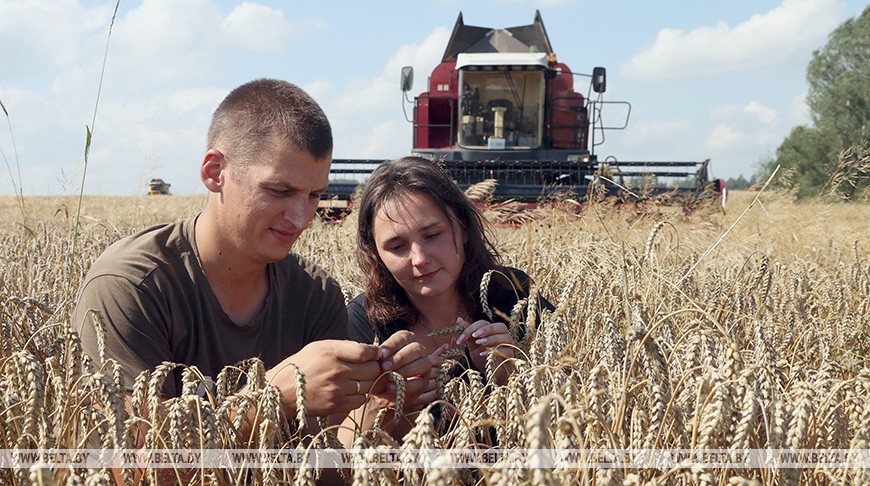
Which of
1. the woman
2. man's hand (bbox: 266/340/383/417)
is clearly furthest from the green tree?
man's hand (bbox: 266/340/383/417)

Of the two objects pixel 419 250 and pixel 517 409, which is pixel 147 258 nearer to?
pixel 419 250

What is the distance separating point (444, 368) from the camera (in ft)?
5.19

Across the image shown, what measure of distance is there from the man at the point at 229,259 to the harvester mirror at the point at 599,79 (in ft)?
31.1

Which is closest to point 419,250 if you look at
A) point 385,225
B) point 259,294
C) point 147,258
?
point 385,225

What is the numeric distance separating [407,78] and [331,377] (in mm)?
9750

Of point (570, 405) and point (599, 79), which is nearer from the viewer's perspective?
point (570, 405)

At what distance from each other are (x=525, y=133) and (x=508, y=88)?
71cm

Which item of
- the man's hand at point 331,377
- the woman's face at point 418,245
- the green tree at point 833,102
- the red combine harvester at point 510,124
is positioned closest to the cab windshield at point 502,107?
the red combine harvester at point 510,124

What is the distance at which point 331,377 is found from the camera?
66.8 inches

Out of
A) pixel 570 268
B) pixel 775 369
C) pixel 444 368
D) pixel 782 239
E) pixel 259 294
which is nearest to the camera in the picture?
pixel 775 369

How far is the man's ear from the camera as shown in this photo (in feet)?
7.23

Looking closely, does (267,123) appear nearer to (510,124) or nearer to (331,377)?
(331,377)

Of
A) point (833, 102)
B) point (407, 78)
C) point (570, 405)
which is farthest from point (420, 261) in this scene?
point (833, 102)

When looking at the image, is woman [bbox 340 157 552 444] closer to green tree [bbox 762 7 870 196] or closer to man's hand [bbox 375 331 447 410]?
man's hand [bbox 375 331 447 410]
